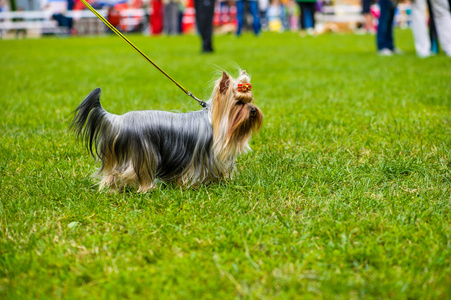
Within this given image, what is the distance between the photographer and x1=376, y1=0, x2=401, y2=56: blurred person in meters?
10.9

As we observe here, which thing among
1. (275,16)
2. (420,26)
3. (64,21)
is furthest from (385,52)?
(64,21)

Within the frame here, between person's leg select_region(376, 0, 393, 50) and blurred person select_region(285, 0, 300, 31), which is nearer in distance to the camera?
person's leg select_region(376, 0, 393, 50)

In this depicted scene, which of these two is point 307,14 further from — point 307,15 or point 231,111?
point 231,111

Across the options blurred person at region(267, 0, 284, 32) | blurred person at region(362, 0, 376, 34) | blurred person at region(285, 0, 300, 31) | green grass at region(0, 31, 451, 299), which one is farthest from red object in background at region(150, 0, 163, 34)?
green grass at region(0, 31, 451, 299)

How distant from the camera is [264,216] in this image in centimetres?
326

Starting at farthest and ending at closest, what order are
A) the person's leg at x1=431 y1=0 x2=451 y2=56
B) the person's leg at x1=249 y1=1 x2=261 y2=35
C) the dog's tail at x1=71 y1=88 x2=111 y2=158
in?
the person's leg at x1=249 y1=1 x2=261 y2=35, the person's leg at x1=431 y1=0 x2=451 y2=56, the dog's tail at x1=71 y1=88 x2=111 y2=158

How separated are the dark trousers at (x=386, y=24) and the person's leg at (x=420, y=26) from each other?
0.56 metres

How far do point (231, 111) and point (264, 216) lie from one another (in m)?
0.84

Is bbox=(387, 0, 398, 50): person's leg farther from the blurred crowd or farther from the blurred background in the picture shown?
the blurred background

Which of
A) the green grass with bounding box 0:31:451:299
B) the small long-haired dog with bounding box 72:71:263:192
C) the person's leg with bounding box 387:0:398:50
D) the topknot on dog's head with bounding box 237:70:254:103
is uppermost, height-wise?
the person's leg with bounding box 387:0:398:50

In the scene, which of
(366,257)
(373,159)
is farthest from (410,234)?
(373,159)

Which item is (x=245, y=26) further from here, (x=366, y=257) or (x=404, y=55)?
(x=366, y=257)

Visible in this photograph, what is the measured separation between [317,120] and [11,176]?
352 cm

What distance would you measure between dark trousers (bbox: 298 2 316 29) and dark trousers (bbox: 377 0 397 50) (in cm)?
923
